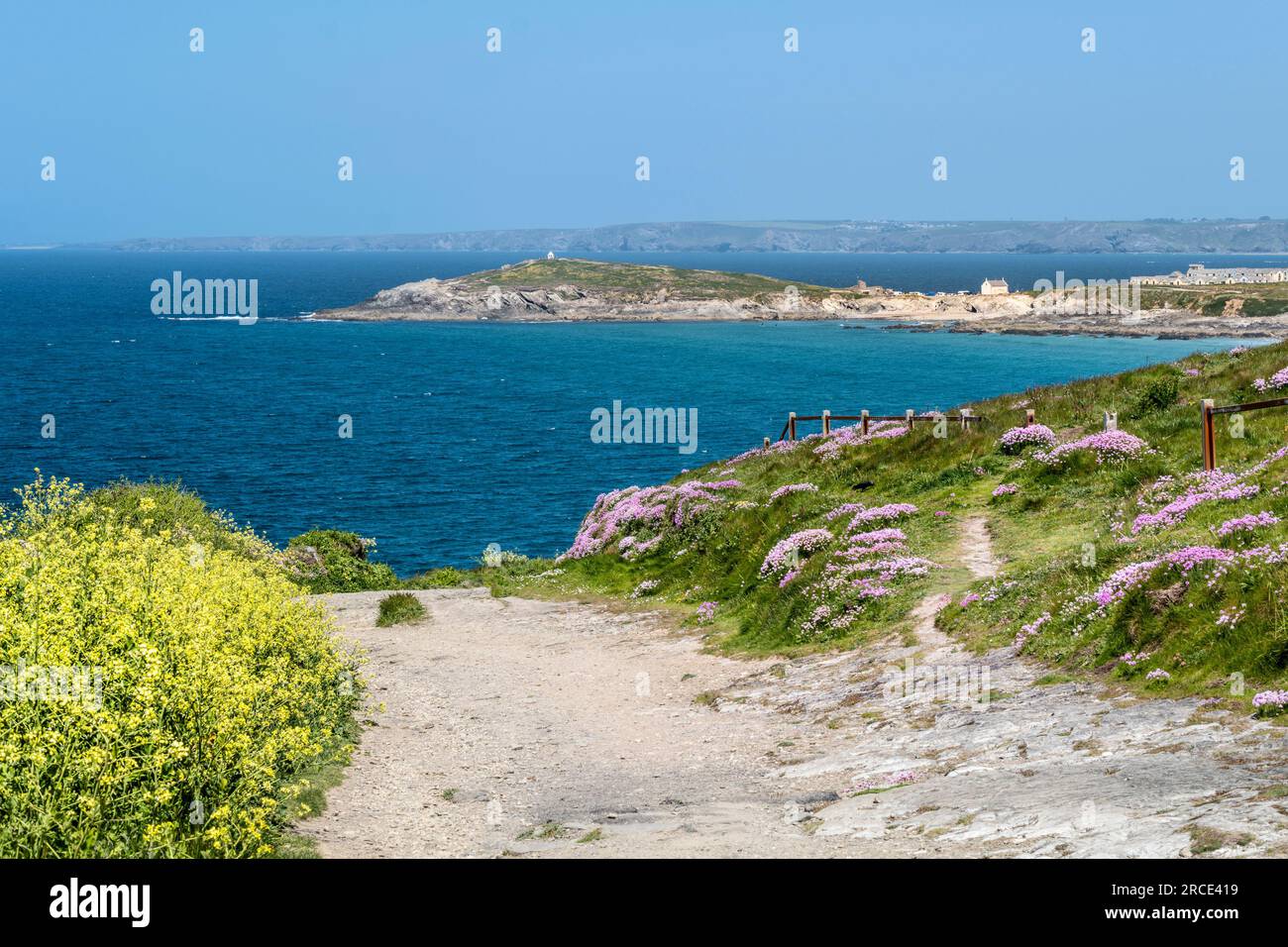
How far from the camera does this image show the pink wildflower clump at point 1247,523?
19.9m

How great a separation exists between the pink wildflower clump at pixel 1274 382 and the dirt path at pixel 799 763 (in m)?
10.5

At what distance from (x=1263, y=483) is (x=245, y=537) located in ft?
96.2

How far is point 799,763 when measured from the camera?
17609 mm

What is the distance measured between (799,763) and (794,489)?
17.3m

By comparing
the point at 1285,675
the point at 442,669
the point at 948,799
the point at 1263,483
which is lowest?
the point at 442,669

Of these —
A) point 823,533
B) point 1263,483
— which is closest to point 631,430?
point 823,533

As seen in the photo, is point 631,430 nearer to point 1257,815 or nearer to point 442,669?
point 442,669

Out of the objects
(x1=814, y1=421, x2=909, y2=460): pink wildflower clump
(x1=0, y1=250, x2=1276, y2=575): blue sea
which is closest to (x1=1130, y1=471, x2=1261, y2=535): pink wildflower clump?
(x1=814, y1=421, x2=909, y2=460): pink wildflower clump

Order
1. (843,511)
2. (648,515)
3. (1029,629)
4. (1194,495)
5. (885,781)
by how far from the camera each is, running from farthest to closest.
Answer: (648,515) → (843,511) → (1194,495) → (1029,629) → (885,781)

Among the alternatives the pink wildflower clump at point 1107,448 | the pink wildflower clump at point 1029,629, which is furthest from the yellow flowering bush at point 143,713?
the pink wildflower clump at point 1107,448

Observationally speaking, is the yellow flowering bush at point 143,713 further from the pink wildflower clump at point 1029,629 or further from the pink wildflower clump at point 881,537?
the pink wildflower clump at point 881,537

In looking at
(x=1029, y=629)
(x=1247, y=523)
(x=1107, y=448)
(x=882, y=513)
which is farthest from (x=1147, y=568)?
(x=1107, y=448)

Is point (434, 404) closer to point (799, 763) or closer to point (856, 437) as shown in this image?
point (856, 437)
